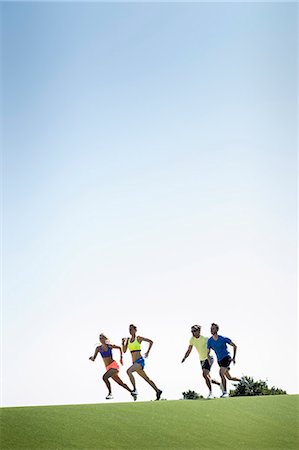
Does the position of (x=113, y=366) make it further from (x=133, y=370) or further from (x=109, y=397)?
(x=109, y=397)

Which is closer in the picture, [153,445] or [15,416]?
[153,445]

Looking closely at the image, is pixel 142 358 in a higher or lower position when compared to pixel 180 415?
higher

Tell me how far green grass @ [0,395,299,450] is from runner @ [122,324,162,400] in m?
1.15

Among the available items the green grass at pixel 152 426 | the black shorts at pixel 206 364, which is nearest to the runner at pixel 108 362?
the green grass at pixel 152 426

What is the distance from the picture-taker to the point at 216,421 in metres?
19.9

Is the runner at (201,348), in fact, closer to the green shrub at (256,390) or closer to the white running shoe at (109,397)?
the white running shoe at (109,397)

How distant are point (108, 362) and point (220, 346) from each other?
3.80 metres

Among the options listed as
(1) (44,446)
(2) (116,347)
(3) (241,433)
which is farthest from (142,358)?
(1) (44,446)

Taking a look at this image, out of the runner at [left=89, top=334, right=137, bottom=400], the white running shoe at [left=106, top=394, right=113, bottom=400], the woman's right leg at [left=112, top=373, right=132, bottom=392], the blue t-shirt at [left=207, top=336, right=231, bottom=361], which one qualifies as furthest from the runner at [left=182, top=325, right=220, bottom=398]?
the white running shoe at [left=106, top=394, right=113, bottom=400]

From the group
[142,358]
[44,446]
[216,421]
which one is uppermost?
[142,358]

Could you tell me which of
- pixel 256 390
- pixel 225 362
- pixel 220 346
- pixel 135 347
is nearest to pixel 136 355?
pixel 135 347

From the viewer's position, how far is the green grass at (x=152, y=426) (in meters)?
17.4

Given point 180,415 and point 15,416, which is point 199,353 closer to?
point 180,415

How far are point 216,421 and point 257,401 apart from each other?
3.42 metres
